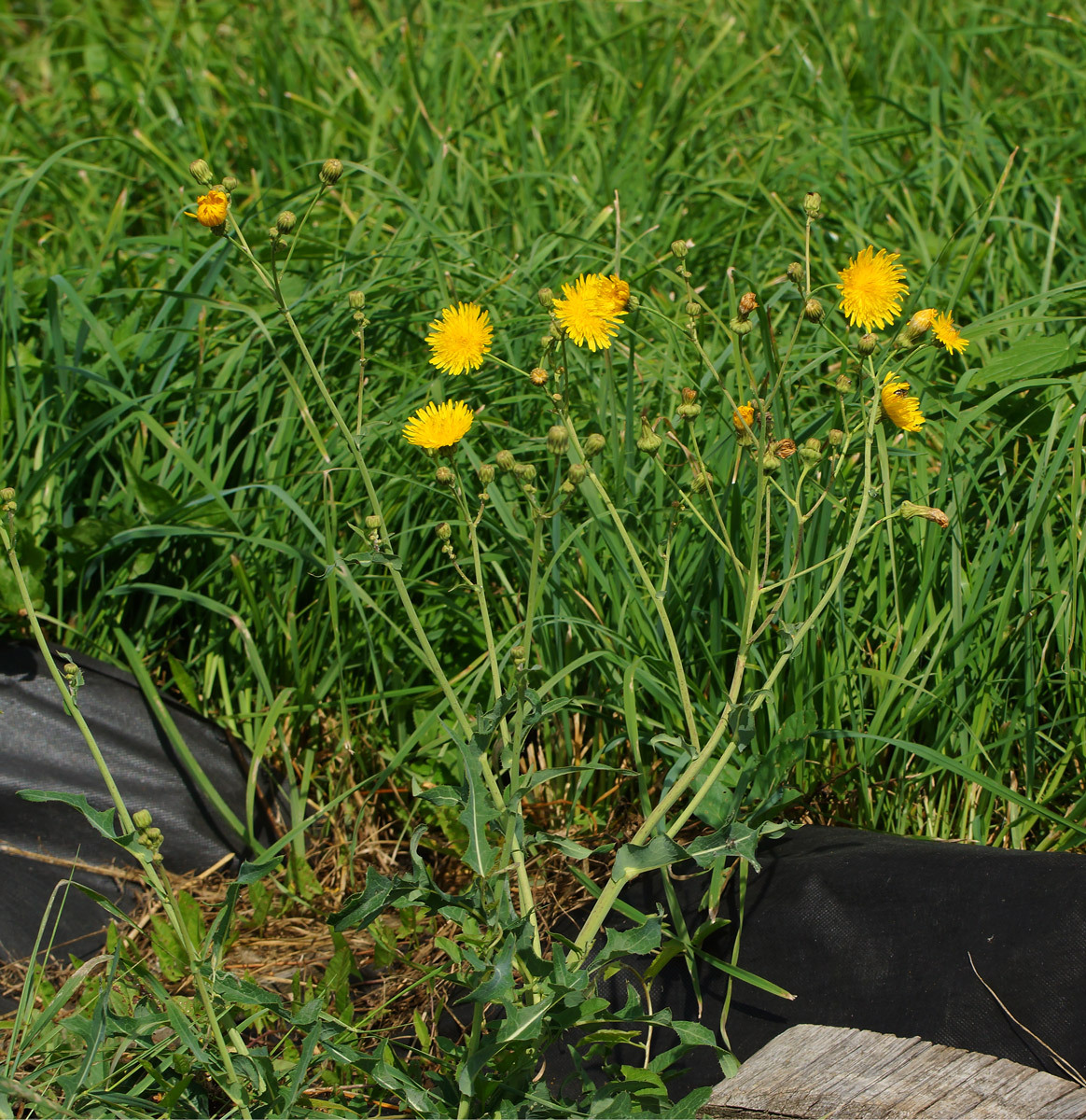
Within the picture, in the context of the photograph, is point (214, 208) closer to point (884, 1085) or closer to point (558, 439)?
point (558, 439)

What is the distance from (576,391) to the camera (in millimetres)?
1859

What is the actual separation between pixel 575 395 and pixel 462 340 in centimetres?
65

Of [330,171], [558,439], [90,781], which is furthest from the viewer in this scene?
[90,781]

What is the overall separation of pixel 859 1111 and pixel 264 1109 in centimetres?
62

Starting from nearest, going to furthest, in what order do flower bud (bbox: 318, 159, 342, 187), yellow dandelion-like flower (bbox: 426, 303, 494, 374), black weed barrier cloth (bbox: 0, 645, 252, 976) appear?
flower bud (bbox: 318, 159, 342, 187) → yellow dandelion-like flower (bbox: 426, 303, 494, 374) → black weed barrier cloth (bbox: 0, 645, 252, 976)

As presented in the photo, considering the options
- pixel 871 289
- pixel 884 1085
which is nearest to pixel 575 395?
pixel 871 289

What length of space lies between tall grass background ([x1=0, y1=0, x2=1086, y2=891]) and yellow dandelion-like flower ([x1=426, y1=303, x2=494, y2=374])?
302 mm

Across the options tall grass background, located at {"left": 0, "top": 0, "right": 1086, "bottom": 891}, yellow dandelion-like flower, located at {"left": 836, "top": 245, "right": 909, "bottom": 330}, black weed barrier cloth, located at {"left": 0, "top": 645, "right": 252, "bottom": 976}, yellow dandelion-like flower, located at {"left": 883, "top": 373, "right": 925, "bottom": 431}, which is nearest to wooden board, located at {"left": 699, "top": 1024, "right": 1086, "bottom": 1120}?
tall grass background, located at {"left": 0, "top": 0, "right": 1086, "bottom": 891}

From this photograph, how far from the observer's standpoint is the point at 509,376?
1.90 metres

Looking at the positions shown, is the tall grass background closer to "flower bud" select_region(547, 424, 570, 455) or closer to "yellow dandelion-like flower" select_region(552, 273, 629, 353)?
"yellow dandelion-like flower" select_region(552, 273, 629, 353)

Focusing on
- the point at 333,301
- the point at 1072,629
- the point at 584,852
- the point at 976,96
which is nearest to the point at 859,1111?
the point at 584,852

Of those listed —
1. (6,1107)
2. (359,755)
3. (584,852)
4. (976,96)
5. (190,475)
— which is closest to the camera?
(6,1107)

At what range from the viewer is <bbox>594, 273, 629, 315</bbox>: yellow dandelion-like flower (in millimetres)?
1172

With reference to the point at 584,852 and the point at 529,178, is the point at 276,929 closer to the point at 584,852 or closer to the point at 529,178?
the point at 584,852
